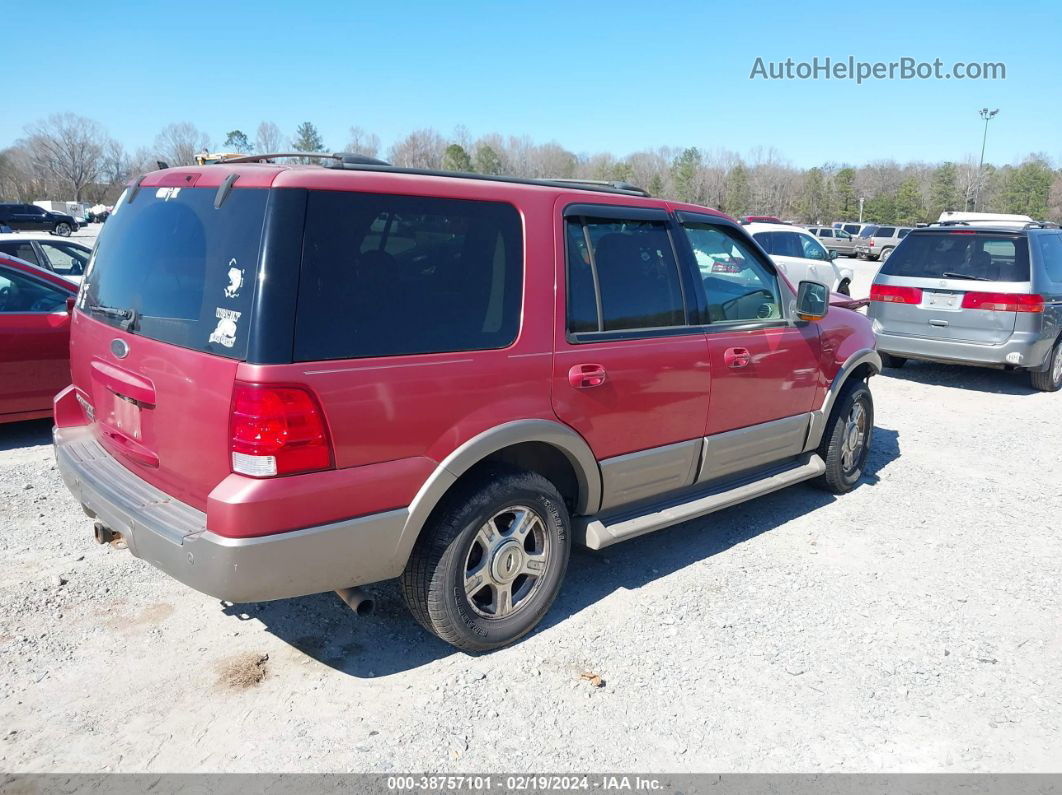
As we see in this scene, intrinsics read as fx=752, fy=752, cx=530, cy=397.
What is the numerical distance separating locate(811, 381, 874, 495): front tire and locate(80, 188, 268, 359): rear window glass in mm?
4123

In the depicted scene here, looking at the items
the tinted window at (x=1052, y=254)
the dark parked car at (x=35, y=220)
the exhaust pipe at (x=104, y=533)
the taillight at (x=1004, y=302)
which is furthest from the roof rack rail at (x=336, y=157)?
the dark parked car at (x=35, y=220)

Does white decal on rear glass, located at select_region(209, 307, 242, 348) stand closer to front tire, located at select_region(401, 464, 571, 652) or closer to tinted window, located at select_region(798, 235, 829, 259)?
front tire, located at select_region(401, 464, 571, 652)

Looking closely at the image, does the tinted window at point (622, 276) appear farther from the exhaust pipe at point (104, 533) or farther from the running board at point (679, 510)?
the exhaust pipe at point (104, 533)

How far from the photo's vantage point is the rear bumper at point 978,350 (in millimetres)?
8453

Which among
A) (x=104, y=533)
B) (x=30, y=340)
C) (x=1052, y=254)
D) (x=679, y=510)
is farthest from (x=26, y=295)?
(x=1052, y=254)

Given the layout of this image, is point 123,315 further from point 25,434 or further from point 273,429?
point 25,434

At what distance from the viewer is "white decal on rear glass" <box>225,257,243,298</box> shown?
266 cm

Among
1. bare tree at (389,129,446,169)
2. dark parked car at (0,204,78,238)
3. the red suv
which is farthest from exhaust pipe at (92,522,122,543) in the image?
bare tree at (389,129,446,169)

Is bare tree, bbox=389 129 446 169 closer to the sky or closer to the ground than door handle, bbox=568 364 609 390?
closer to the sky

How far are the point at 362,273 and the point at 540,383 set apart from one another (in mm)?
929

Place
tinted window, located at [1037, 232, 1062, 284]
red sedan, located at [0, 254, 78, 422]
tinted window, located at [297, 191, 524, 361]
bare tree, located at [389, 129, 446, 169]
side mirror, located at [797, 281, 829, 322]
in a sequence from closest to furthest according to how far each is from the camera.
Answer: tinted window, located at [297, 191, 524, 361] < side mirror, located at [797, 281, 829, 322] < red sedan, located at [0, 254, 78, 422] < tinted window, located at [1037, 232, 1062, 284] < bare tree, located at [389, 129, 446, 169]

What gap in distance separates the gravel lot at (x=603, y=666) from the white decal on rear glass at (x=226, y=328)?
57.4 inches

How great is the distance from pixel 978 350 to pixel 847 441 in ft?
14.4

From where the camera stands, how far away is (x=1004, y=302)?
8.44 metres
